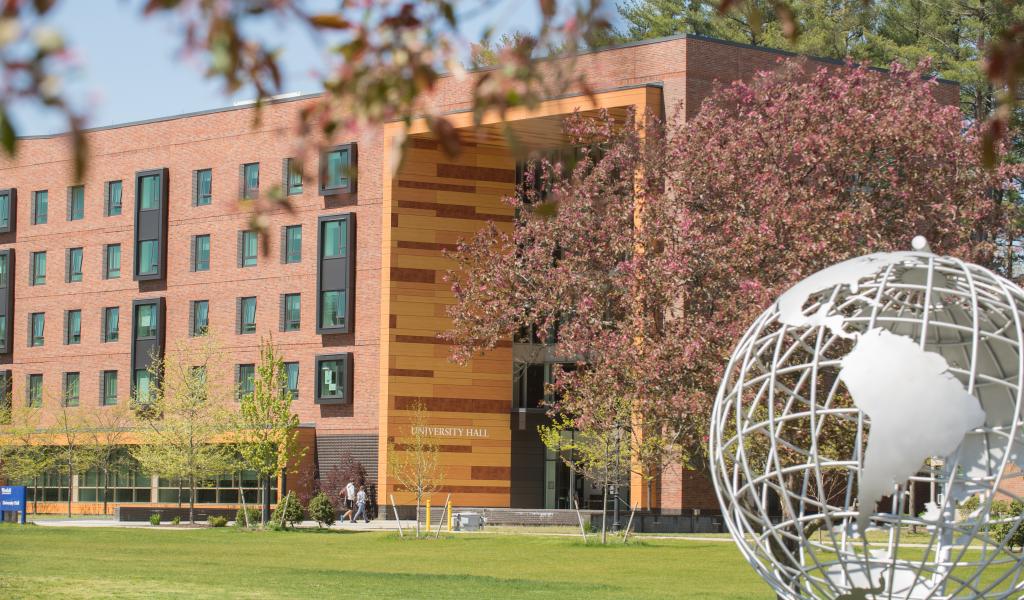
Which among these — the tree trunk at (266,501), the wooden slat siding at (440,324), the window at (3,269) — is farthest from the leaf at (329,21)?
the window at (3,269)

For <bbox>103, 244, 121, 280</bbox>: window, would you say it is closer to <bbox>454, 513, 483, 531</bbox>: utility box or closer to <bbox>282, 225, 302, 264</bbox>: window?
<bbox>282, 225, 302, 264</bbox>: window

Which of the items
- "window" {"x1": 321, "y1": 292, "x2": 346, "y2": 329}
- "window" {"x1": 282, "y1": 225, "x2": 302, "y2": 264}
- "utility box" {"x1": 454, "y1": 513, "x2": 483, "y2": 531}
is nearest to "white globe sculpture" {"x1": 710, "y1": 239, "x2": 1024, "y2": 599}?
"utility box" {"x1": 454, "y1": 513, "x2": 483, "y2": 531}

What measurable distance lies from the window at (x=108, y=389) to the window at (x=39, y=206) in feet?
23.9

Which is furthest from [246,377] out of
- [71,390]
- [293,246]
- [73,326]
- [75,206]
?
[75,206]

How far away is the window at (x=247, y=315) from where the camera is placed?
2275 inches

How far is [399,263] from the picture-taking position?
53219 millimetres

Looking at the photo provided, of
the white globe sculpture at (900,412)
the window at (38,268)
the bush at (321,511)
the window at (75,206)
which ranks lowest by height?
the bush at (321,511)

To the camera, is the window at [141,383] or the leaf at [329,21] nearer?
the leaf at [329,21]

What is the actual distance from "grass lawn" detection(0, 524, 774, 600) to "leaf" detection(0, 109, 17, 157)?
17.3 meters

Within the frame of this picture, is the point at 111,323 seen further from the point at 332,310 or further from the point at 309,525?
the point at 309,525

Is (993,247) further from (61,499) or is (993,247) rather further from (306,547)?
(61,499)

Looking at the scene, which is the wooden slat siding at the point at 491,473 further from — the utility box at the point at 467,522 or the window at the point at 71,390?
the window at the point at 71,390

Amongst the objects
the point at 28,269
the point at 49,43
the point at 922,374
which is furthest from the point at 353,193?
the point at 49,43

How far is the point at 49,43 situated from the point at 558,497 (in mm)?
53107
